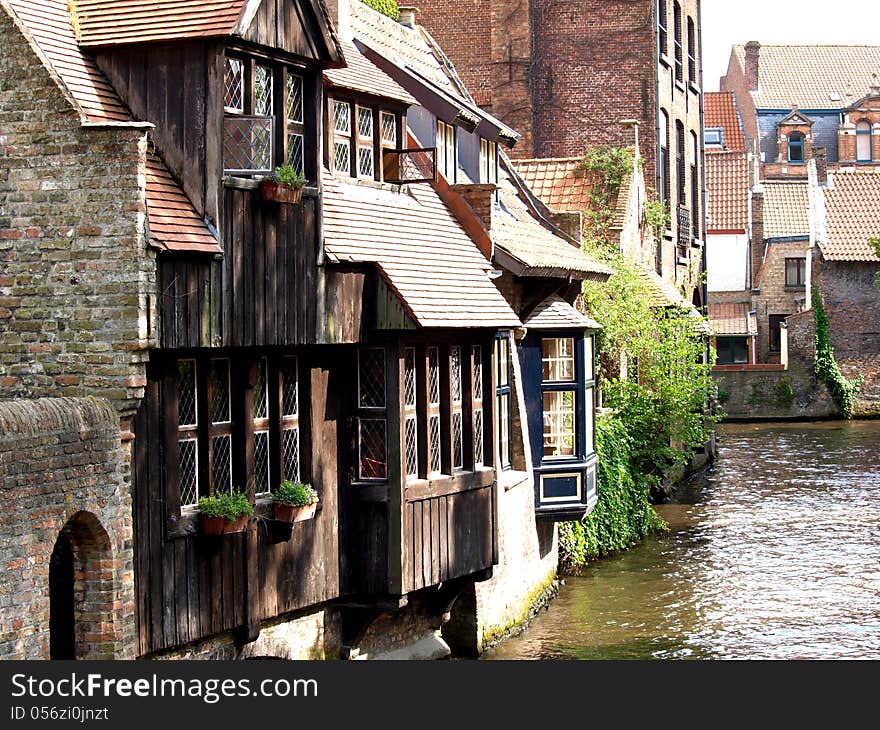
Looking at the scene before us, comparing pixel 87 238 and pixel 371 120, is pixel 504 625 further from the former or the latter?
pixel 87 238

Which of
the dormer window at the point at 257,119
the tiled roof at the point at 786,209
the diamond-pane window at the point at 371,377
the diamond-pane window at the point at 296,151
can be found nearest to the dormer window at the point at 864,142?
the tiled roof at the point at 786,209

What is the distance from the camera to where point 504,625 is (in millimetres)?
19078

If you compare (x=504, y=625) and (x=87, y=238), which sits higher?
(x=87, y=238)

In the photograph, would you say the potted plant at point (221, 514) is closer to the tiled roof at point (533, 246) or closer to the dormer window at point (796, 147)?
the tiled roof at point (533, 246)

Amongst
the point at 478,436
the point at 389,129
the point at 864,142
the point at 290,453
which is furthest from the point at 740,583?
the point at 864,142

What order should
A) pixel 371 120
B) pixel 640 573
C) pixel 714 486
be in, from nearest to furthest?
pixel 371 120
pixel 640 573
pixel 714 486

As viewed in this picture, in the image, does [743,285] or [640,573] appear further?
[743,285]

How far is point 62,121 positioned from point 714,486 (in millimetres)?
23883

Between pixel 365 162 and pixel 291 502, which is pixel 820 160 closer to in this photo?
pixel 365 162

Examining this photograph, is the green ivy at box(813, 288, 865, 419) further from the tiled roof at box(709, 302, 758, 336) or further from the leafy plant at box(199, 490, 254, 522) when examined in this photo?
the leafy plant at box(199, 490, 254, 522)

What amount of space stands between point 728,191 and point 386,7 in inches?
1362

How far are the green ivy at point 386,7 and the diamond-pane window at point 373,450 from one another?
16.7 meters

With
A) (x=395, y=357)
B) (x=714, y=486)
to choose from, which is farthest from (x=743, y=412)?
(x=395, y=357)

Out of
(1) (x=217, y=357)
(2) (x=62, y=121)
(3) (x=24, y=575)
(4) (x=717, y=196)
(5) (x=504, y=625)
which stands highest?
(4) (x=717, y=196)
